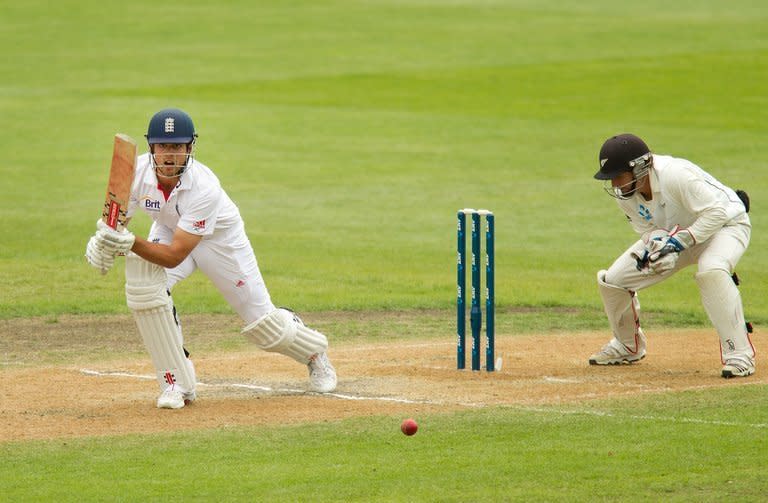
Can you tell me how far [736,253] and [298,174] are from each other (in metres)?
14.1

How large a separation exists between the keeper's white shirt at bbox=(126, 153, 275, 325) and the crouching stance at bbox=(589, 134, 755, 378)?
251cm

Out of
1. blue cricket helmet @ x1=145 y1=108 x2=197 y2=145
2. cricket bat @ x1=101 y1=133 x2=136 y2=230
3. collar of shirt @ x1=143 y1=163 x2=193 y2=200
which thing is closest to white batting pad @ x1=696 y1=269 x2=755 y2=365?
collar of shirt @ x1=143 y1=163 x2=193 y2=200

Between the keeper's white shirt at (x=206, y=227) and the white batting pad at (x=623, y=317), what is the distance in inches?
103

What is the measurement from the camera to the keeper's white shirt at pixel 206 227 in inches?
345

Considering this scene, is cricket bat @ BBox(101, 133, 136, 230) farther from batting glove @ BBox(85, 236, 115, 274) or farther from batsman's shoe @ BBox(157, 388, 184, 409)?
batsman's shoe @ BBox(157, 388, 184, 409)

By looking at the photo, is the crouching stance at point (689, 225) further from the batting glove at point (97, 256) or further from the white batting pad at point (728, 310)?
the batting glove at point (97, 256)

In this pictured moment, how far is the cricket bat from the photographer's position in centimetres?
840

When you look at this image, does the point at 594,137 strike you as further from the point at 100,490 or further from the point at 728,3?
the point at 728,3

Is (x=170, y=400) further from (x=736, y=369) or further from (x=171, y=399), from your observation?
(x=736, y=369)

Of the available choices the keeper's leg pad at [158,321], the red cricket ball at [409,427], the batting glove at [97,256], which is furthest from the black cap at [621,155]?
the batting glove at [97,256]

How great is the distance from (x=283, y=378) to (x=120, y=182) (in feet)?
7.35

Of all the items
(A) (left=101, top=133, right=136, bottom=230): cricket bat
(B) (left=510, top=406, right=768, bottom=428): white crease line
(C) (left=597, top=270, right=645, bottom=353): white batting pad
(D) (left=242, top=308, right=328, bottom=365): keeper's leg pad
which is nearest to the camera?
(B) (left=510, top=406, right=768, bottom=428): white crease line

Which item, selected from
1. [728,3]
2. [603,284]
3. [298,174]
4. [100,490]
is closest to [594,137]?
[298,174]

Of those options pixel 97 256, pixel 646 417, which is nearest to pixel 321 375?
pixel 97 256
